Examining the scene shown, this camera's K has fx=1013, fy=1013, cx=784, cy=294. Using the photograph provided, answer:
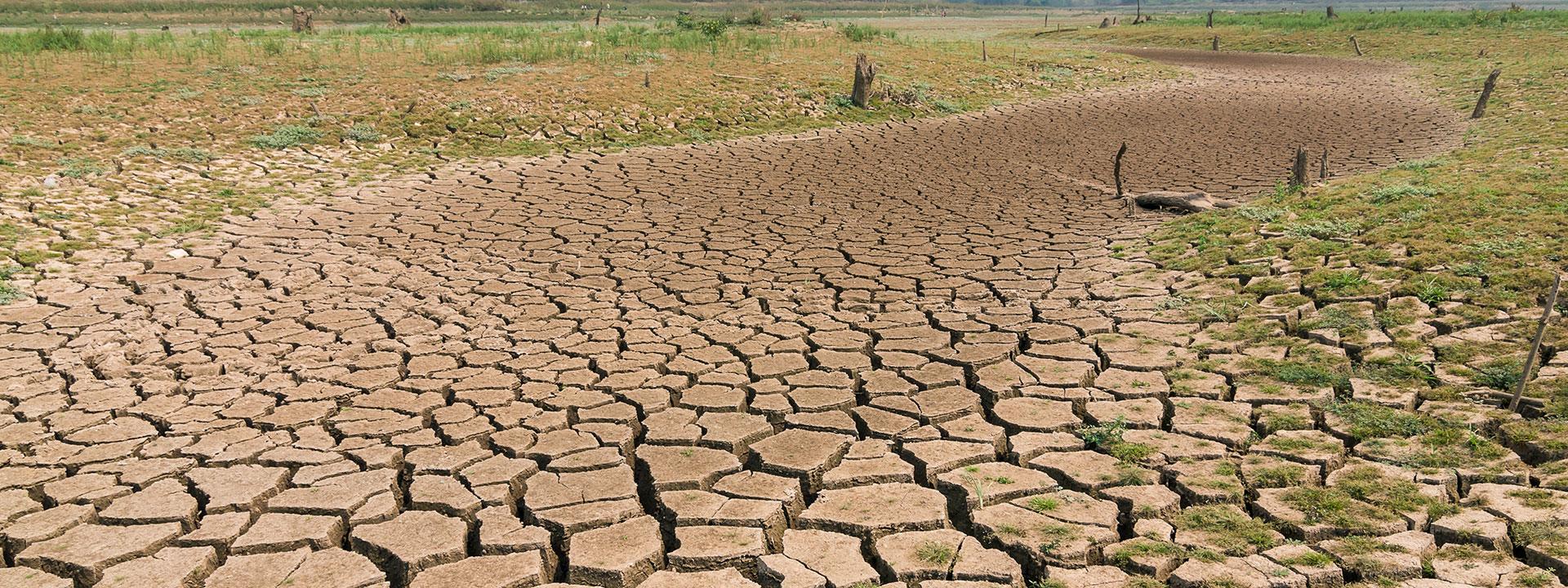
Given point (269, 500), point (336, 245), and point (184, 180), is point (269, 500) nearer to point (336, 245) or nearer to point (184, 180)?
point (336, 245)

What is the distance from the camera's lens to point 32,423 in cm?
496

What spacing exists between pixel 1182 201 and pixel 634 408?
6560mm

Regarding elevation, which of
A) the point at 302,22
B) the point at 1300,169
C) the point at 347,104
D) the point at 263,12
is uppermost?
the point at 263,12

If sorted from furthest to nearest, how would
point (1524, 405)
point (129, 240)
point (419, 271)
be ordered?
point (129, 240) < point (419, 271) < point (1524, 405)

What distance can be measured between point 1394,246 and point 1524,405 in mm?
2657

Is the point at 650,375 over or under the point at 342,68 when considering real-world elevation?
under

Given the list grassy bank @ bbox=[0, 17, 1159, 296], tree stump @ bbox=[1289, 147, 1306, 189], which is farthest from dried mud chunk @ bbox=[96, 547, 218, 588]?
tree stump @ bbox=[1289, 147, 1306, 189]

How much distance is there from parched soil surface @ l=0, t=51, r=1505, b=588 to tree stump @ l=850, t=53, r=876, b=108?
6896mm

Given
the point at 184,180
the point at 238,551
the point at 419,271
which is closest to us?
the point at 238,551

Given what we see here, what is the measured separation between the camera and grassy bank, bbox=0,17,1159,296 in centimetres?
980

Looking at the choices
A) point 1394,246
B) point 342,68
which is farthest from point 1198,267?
point 342,68

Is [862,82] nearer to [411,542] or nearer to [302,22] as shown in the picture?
[411,542]

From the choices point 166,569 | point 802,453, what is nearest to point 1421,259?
point 802,453

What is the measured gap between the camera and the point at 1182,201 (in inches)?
379
